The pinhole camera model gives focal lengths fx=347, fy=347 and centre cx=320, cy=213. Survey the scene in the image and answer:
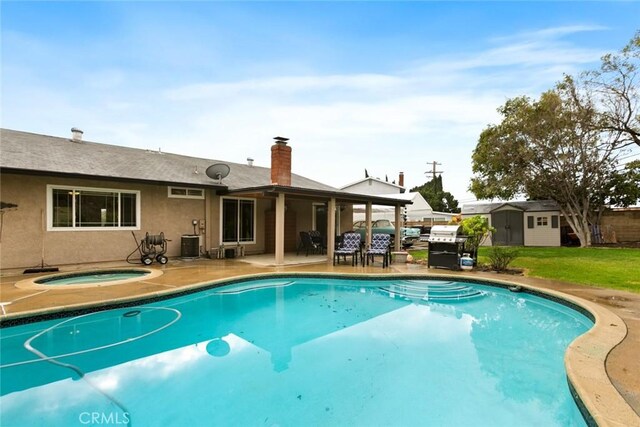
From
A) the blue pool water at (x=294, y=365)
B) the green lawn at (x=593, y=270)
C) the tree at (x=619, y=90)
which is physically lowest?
the blue pool water at (x=294, y=365)

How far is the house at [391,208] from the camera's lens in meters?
22.9

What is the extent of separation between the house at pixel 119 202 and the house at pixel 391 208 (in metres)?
7.81

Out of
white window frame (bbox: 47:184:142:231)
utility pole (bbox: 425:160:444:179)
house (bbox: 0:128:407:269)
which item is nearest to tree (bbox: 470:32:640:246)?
house (bbox: 0:128:407:269)

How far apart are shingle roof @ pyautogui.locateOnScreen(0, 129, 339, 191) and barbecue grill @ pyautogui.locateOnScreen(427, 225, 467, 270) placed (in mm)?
7559

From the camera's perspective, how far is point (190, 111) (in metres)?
15.0

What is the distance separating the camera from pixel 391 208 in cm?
2531

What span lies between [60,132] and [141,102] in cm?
387

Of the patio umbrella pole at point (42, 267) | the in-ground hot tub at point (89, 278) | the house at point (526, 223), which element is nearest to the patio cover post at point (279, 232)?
the in-ground hot tub at point (89, 278)

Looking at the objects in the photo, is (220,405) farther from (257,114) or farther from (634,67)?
(634,67)

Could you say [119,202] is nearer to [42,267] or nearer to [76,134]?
[42,267]

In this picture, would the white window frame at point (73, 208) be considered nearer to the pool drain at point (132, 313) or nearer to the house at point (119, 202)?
the house at point (119, 202)

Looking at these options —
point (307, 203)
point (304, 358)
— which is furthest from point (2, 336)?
point (307, 203)

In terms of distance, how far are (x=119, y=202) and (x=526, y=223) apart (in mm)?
22051

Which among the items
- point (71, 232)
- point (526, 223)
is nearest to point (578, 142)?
point (526, 223)
